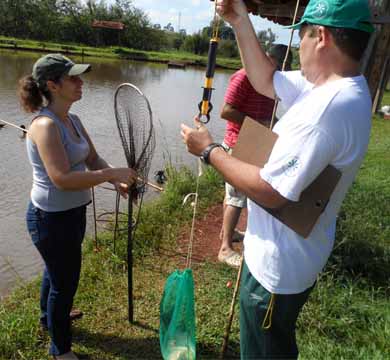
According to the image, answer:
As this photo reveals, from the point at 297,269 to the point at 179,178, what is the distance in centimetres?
438

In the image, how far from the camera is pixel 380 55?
4.61m

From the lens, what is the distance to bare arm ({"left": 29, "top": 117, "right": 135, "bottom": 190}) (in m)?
2.01

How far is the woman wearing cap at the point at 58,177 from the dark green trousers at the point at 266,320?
1.07m

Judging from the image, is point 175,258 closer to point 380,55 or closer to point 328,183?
point 328,183

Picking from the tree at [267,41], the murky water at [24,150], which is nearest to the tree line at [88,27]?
the murky water at [24,150]

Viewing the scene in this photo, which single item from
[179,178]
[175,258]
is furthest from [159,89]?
[175,258]

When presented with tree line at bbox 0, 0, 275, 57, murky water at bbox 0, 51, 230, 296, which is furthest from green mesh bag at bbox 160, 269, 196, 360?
tree line at bbox 0, 0, 275, 57

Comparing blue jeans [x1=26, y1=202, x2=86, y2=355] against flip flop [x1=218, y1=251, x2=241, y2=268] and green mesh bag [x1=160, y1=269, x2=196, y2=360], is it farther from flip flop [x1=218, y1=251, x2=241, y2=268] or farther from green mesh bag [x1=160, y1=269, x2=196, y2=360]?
flip flop [x1=218, y1=251, x2=241, y2=268]

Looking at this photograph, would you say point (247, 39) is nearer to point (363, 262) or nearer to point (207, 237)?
point (363, 262)

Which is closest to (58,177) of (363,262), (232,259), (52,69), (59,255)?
(59,255)

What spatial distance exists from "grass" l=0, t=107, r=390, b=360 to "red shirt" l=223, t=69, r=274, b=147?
1.33 meters

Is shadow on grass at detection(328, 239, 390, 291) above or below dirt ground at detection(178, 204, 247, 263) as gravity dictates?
above

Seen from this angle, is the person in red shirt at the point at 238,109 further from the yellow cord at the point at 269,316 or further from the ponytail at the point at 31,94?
the yellow cord at the point at 269,316

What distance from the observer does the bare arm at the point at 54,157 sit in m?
2.01
